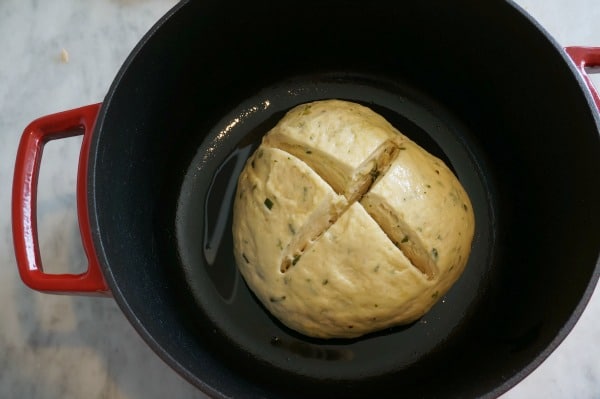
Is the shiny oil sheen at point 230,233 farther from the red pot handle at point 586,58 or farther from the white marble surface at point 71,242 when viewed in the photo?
the red pot handle at point 586,58

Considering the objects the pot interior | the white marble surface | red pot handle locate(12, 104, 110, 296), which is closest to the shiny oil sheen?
the pot interior

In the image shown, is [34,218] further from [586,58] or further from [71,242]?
[586,58]

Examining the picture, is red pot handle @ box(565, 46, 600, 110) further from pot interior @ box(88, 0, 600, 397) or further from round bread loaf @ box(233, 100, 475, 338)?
round bread loaf @ box(233, 100, 475, 338)

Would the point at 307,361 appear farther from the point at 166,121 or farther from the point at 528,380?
the point at 166,121

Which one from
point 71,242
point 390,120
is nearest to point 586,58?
point 390,120

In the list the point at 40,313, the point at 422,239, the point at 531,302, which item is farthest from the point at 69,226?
the point at 531,302

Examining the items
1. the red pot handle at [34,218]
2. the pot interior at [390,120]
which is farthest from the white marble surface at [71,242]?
the red pot handle at [34,218]
